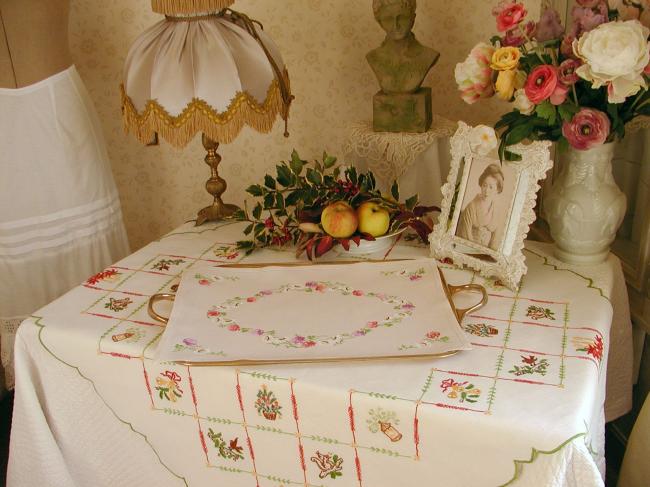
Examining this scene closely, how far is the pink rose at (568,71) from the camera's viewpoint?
3.24 ft

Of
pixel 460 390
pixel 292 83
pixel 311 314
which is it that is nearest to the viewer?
pixel 460 390

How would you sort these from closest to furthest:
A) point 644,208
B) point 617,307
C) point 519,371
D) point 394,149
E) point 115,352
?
point 519,371 → point 115,352 → point 617,307 → point 644,208 → point 394,149

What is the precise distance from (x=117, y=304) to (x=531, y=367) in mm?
720

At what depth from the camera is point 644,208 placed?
4.33ft

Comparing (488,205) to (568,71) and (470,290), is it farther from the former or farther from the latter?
(568,71)

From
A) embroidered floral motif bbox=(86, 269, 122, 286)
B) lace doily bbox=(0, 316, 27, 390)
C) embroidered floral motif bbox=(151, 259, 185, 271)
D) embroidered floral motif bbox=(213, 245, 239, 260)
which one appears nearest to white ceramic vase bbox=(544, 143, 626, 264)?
embroidered floral motif bbox=(213, 245, 239, 260)

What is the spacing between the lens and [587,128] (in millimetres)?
1012

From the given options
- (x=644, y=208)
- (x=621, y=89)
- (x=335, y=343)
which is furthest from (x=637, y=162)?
(x=335, y=343)

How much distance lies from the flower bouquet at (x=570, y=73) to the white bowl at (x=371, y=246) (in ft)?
0.99

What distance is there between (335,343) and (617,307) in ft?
1.89

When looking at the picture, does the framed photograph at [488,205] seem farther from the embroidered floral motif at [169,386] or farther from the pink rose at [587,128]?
the embroidered floral motif at [169,386]

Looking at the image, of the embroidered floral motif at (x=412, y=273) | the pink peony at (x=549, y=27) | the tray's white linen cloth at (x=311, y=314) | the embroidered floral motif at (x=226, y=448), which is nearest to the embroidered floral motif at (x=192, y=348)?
the tray's white linen cloth at (x=311, y=314)

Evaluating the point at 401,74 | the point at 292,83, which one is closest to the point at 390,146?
the point at 401,74

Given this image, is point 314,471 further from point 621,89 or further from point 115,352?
point 621,89
